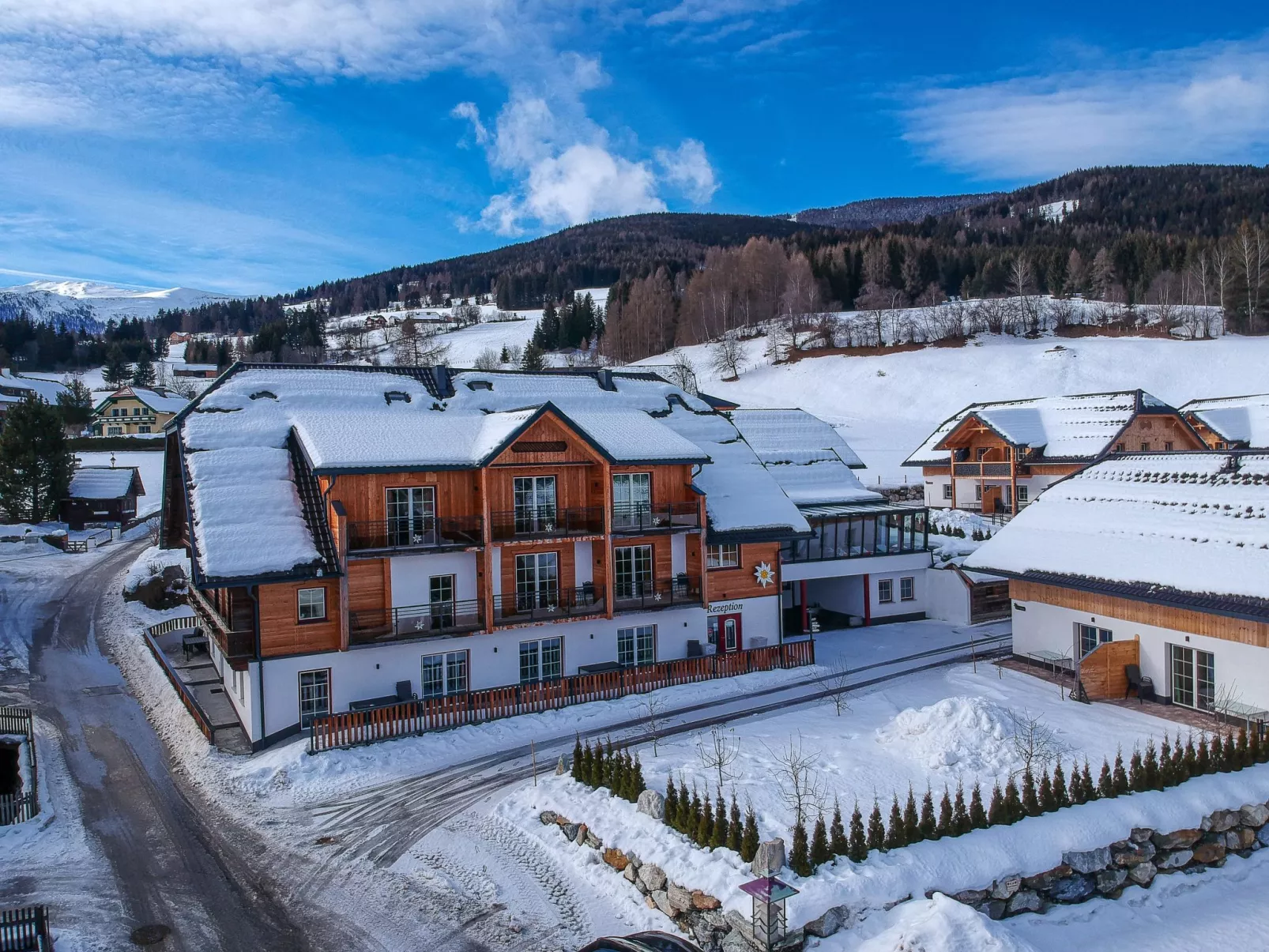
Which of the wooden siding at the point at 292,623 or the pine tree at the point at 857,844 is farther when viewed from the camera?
the wooden siding at the point at 292,623

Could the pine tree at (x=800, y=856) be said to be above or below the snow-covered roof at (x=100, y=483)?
below

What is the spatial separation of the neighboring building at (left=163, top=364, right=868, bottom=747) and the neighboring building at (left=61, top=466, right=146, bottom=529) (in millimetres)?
37525

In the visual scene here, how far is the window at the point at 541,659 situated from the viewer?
87.8 feet

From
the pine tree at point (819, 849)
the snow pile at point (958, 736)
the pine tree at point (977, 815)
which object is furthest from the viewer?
the snow pile at point (958, 736)

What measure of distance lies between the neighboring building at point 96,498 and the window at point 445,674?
49.2 m

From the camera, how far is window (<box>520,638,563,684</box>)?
26766mm

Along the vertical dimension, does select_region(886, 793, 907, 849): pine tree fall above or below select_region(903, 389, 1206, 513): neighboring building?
below

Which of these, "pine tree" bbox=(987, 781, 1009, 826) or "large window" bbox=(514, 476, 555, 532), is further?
"large window" bbox=(514, 476, 555, 532)

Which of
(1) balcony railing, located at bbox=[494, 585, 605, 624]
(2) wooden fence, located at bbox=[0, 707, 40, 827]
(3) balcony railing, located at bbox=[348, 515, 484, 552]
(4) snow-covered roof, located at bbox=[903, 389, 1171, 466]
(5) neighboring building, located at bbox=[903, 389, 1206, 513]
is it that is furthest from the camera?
(5) neighboring building, located at bbox=[903, 389, 1206, 513]

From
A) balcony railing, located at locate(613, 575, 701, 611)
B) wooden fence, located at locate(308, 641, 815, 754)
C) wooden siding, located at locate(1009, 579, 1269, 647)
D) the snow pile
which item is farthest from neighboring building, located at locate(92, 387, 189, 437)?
the snow pile

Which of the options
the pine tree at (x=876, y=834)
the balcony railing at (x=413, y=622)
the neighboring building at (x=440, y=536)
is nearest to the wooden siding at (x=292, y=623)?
the neighboring building at (x=440, y=536)

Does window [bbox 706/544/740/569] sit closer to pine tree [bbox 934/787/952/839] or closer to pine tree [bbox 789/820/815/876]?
pine tree [bbox 934/787/952/839]

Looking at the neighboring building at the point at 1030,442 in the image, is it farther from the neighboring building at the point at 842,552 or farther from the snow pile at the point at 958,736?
the snow pile at the point at 958,736

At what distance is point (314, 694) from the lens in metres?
23.8
